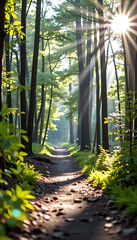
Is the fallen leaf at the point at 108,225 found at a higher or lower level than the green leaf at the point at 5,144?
lower

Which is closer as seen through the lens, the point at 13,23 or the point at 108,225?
the point at 108,225

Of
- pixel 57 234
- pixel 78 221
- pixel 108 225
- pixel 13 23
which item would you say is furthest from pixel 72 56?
pixel 57 234

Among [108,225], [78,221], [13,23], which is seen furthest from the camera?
[13,23]

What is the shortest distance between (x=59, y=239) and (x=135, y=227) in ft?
3.18

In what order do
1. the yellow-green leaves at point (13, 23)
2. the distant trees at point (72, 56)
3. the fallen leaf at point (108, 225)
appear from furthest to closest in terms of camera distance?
1. the distant trees at point (72, 56)
2. the yellow-green leaves at point (13, 23)
3. the fallen leaf at point (108, 225)

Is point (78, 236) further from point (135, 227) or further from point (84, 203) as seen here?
point (84, 203)

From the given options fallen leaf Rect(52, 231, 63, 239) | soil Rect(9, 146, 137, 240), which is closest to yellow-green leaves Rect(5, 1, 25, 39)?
soil Rect(9, 146, 137, 240)

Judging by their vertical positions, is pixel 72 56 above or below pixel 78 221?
above

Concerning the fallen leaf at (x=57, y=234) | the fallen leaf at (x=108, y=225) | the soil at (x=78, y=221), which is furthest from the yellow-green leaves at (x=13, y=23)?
the fallen leaf at (x=108, y=225)

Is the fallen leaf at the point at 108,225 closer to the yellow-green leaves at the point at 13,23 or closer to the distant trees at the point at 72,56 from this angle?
the distant trees at the point at 72,56

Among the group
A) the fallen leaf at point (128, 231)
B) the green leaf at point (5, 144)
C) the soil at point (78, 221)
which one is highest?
the green leaf at point (5, 144)

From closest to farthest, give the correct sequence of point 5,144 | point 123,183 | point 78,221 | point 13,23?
point 5,144 < point 78,221 < point 13,23 < point 123,183

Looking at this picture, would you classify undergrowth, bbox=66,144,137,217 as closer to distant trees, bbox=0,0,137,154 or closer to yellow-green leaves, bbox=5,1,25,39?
distant trees, bbox=0,0,137,154

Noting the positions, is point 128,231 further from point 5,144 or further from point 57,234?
point 5,144
